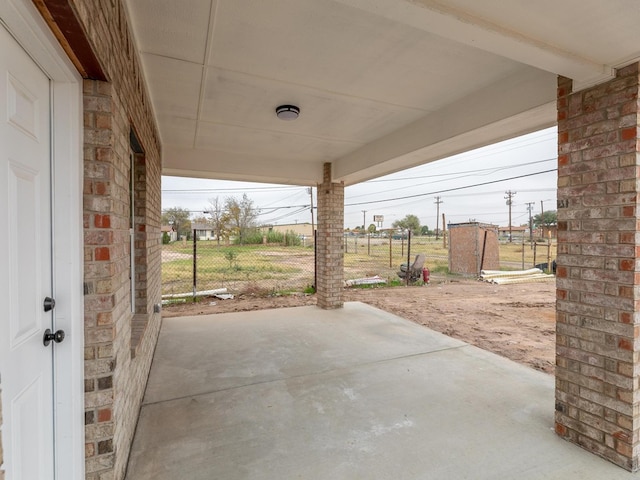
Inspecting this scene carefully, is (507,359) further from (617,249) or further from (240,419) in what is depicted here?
(240,419)

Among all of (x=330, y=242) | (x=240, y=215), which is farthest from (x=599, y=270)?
(x=240, y=215)

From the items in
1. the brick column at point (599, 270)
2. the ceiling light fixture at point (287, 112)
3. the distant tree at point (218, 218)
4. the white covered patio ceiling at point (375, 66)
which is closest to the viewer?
the white covered patio ceiling at point (375, 66)

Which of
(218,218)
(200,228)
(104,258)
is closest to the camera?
(104,258)

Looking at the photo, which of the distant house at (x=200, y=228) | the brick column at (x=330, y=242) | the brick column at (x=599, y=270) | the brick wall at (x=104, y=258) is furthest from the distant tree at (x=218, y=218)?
the brick column at (x=599, y=270)

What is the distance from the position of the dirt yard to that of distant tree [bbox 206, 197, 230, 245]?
9.06 metres

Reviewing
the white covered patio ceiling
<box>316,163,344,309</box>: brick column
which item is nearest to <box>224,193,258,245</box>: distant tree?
<box>316,163,344,309</box>: brick column

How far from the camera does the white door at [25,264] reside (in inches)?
41.7

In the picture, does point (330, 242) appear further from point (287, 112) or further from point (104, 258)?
point (104, 258)

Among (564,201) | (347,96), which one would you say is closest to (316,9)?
(347,96)

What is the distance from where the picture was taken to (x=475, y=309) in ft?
21.9

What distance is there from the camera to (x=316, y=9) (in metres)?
2.02

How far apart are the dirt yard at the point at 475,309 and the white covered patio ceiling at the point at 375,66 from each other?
2.73 m

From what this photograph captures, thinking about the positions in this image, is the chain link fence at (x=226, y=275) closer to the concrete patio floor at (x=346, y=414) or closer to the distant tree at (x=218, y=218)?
the distant tree at (x=218, y=218)

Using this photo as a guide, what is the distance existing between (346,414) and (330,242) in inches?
152
